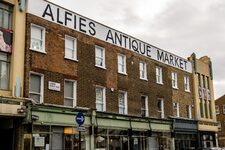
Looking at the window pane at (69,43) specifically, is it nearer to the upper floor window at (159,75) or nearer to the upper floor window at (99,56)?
the upper floor window at (99,56)

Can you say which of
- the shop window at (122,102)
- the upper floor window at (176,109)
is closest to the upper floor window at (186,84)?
the upper floor window at (176,109)

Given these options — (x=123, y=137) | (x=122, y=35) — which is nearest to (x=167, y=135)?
(x=123, y=137)

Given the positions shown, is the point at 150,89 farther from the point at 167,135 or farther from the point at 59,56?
the point at 59,56

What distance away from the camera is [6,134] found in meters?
20.7

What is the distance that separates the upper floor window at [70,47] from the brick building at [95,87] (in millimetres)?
70

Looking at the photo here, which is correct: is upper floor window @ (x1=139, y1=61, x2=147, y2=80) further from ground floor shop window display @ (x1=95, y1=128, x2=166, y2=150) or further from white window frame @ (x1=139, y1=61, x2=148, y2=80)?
ground floor shop window display @ (x1=95, y1=128, x2=166, y2=150)

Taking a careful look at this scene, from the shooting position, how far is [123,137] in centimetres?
2748

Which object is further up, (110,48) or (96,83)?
(110,48)

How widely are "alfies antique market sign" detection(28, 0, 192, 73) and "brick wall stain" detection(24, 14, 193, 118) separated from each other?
0.41 meters

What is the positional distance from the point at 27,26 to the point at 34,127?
6.09 metres

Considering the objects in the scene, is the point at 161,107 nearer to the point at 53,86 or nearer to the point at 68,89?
the point at 68,89

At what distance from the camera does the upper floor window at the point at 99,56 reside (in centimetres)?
2695

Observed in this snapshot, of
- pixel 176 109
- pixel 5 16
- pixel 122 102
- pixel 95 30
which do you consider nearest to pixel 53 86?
pixel 5 16

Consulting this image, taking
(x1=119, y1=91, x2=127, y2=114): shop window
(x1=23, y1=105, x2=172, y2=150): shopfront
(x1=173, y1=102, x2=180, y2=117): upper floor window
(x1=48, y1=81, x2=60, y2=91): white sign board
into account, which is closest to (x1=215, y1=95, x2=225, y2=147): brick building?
(x1=173, y1=102, x2=180, y2=117): upper floor window
